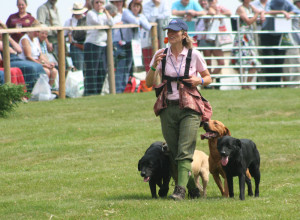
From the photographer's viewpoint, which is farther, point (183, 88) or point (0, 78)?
point (0, 78)

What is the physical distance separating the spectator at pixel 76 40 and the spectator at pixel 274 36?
5506mm

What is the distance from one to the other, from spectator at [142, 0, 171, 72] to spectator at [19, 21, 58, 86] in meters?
3.10

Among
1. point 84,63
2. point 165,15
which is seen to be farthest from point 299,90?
point 84,63

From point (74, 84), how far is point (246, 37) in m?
5.47

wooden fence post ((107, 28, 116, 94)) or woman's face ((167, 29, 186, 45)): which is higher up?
woman's face ((167, 29, 186, 45))

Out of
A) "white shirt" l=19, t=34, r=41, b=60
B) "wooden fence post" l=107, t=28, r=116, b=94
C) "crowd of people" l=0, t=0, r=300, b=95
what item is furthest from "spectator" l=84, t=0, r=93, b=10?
"white shirt" l=19, t=34, r=41, b=60

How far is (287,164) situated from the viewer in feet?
37.2

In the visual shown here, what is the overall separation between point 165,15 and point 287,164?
9028mm

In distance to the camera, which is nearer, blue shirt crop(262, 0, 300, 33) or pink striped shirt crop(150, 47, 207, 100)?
pink striped shirt crop(150, 47, 207, 100)

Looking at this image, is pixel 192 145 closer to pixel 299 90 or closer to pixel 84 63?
pixel 84 63

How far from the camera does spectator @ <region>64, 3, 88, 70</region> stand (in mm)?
18094

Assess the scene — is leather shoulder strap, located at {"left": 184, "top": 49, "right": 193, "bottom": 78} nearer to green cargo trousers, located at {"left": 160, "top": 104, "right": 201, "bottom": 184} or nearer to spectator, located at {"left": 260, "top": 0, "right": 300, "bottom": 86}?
green cargo trousers, located at {"left": 160, "top": 104, "right": 201, "bottom": 184}

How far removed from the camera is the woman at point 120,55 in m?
18.9

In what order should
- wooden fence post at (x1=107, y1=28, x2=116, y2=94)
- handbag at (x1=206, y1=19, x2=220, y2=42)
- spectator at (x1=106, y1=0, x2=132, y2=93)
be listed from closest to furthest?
1. wooden fence post at (x1=107, y1=28, x2=116, y2=94)
2. spectator at (x1=106, y1=0, x2=132, y2=93)
3. handbag at (x1=206, y1=19, x2=220, y2=42)
